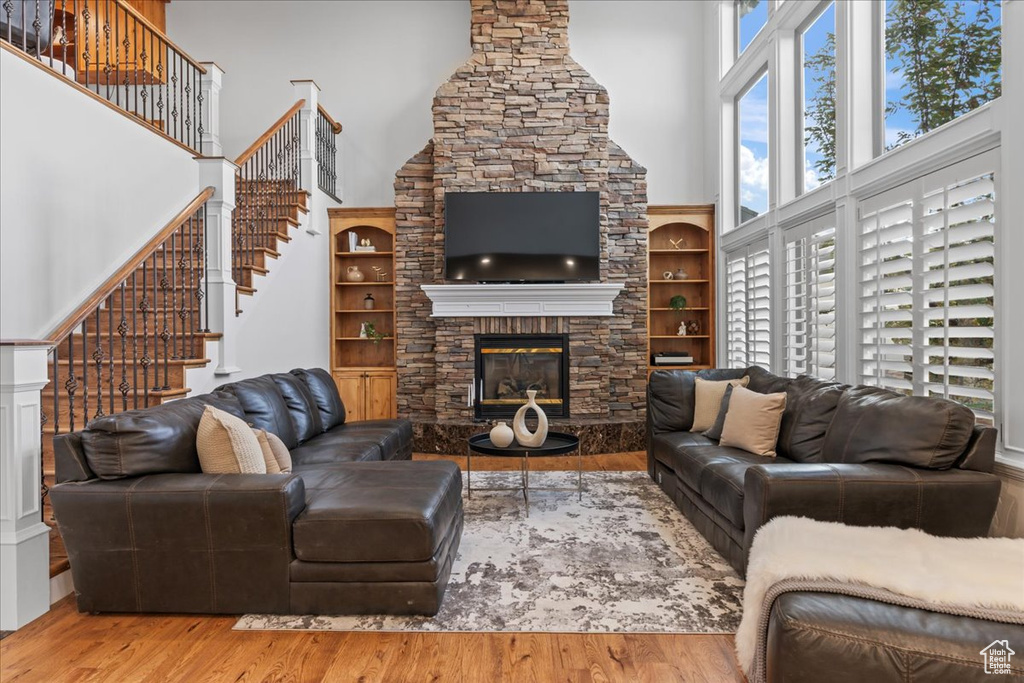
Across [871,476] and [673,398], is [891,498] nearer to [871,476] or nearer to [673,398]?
[871,476]

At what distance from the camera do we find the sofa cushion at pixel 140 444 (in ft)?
8.52

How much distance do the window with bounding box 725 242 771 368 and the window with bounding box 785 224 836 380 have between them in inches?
18.2

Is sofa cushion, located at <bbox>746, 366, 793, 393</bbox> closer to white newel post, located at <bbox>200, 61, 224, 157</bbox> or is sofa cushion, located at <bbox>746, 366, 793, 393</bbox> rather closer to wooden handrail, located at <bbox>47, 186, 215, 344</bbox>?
wooden handrail, located at <bbox>47, 186, 215, 344</bbox>

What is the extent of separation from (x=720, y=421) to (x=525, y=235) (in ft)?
10.2

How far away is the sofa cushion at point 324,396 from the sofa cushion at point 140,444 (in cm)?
191

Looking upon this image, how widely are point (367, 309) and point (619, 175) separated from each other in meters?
3.29

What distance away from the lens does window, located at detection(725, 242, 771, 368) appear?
584 centimetres

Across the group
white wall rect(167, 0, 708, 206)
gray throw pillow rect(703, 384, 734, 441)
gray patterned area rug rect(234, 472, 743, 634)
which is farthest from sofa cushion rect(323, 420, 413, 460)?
white wall rect(167, 0, 708, 206)

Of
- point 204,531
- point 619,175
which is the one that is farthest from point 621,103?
point 204,531

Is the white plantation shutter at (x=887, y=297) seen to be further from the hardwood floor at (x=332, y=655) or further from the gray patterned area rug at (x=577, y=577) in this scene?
the hardwood floor at (x=332, y=655)

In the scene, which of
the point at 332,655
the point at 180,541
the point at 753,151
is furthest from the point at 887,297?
the point at 180,541

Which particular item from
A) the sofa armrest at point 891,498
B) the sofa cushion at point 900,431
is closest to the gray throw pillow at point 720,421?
the sofa cushion at point 900,431

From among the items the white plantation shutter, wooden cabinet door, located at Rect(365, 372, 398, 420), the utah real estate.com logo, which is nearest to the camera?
the utah real estate.com logo

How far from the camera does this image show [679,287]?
7539 millimetres
